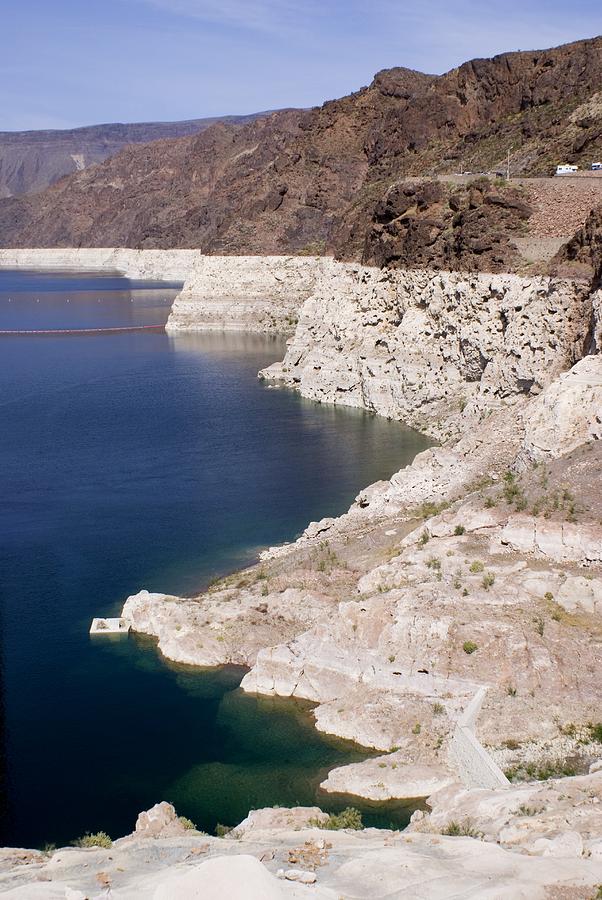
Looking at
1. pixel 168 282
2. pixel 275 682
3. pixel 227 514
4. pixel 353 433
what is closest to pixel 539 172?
pixel 353 433

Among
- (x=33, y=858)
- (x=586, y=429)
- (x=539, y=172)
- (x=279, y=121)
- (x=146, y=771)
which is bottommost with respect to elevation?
(x=146, y=771)

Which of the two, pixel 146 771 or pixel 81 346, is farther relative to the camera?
pixel 81 346

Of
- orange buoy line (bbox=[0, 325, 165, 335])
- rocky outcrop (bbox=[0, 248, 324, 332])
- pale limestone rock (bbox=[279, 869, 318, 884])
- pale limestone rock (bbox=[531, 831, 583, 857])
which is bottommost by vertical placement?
pale limestone rock (bbox=[531, 831, 583, 857])

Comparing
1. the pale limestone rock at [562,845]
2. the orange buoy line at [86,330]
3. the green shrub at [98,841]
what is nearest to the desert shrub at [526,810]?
the pale limestone rock at [562,845]

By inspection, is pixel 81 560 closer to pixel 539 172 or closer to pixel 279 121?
pixel 539 172

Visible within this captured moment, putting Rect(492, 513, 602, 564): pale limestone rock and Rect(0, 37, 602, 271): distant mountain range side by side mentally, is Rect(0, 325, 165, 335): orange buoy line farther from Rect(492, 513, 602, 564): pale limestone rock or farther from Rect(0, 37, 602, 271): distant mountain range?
Rect(492, 513, 602, 564): pale limestone rock

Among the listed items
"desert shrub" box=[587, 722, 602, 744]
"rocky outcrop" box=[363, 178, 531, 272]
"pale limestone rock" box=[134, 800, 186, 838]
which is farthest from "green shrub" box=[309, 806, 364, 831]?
"rocky outcrop" box=[363, 178, 531, 272]

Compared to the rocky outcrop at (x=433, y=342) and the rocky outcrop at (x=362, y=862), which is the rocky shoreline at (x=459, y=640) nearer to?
the rocky outcrop at (x=362, y=862)
